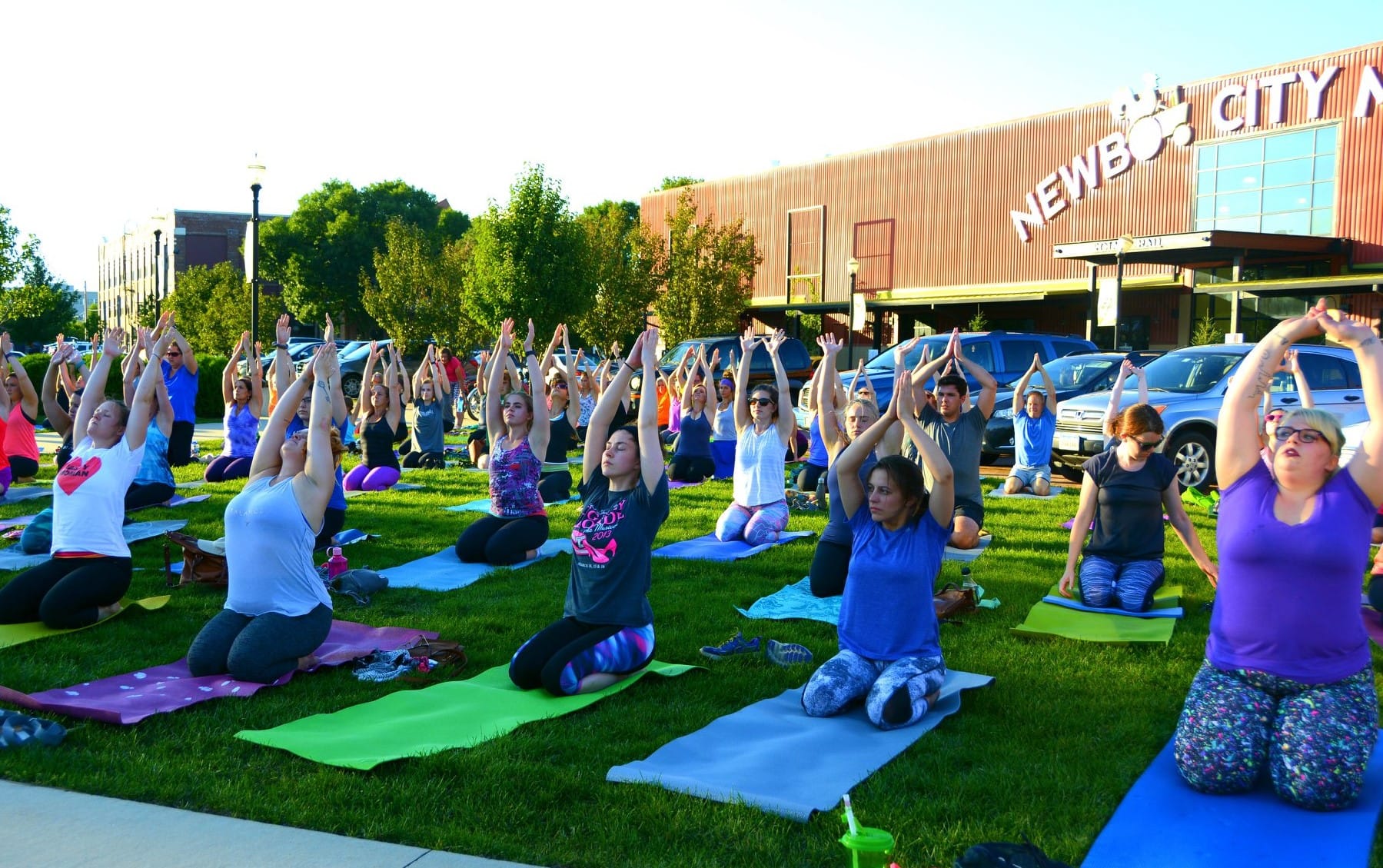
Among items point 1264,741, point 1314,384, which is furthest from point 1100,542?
point 1314,384

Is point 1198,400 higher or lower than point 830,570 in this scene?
higher

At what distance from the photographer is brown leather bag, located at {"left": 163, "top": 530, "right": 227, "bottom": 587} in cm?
793

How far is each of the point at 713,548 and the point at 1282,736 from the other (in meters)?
5.72

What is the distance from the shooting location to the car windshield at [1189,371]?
13.1 meters

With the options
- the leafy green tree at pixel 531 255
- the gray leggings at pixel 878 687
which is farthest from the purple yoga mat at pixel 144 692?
the leafy green tree at pixel 531 255

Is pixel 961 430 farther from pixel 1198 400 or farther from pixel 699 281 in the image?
pixel 699 281

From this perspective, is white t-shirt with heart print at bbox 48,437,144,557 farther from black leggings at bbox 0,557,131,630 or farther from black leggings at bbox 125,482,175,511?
black leggings at bbox 125,482,175,511

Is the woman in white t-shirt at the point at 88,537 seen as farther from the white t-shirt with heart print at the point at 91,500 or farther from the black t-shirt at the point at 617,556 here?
the black t-shirt at the point at 617,556

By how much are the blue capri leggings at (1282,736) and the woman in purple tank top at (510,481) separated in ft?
18.5

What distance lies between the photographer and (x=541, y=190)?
31.6m

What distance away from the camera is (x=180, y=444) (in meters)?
14.3

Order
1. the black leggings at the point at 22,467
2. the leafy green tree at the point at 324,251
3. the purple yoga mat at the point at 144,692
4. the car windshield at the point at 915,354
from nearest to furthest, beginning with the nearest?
the purple yoga mat at the point at 144,692, the black leggings at the point at 22,467, the car windshield at the point at 915,354, the leafy green tree at the point at 324,251

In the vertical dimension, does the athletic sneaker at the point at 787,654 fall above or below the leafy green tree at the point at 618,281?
below

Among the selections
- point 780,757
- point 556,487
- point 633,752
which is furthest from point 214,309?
point 780,757
